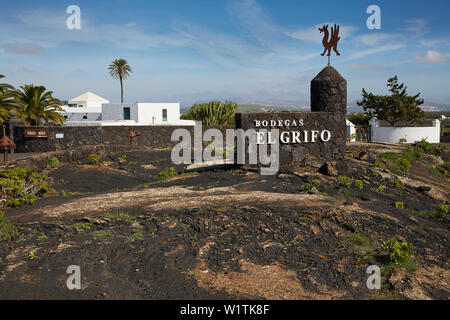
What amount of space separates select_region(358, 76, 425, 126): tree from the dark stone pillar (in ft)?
74.3

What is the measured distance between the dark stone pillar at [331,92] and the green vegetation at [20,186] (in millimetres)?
11514

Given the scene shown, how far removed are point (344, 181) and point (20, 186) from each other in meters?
11.0

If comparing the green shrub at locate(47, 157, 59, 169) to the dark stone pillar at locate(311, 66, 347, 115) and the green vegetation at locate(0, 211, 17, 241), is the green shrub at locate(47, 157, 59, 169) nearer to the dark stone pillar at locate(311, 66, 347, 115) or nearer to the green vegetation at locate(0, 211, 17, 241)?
the green vegetation at locate(0, 211, 17, 241)

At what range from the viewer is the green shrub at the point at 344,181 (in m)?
12.9

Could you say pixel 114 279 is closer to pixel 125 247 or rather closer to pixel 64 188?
pixel 125 247

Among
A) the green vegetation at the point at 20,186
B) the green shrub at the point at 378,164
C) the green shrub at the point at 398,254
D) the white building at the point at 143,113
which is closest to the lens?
the green shrub at the point at 398,254

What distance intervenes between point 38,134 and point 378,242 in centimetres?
2289

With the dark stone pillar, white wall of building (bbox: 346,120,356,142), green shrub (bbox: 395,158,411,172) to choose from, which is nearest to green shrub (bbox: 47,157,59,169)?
the dark stone pillar

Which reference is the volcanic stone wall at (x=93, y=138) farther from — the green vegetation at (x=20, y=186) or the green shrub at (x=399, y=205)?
the green shrub at (x=399, y=205)

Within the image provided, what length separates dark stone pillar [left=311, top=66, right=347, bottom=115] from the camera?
15.7 metres

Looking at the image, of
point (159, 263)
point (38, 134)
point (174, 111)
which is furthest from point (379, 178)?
point (174, 111)

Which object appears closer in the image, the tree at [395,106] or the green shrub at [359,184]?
the green shrub at [359,184]

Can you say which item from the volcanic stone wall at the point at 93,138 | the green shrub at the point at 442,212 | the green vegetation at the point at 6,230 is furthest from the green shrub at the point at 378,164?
the volcanic stone wall at the point at 93,138

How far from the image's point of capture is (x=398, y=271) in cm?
695
